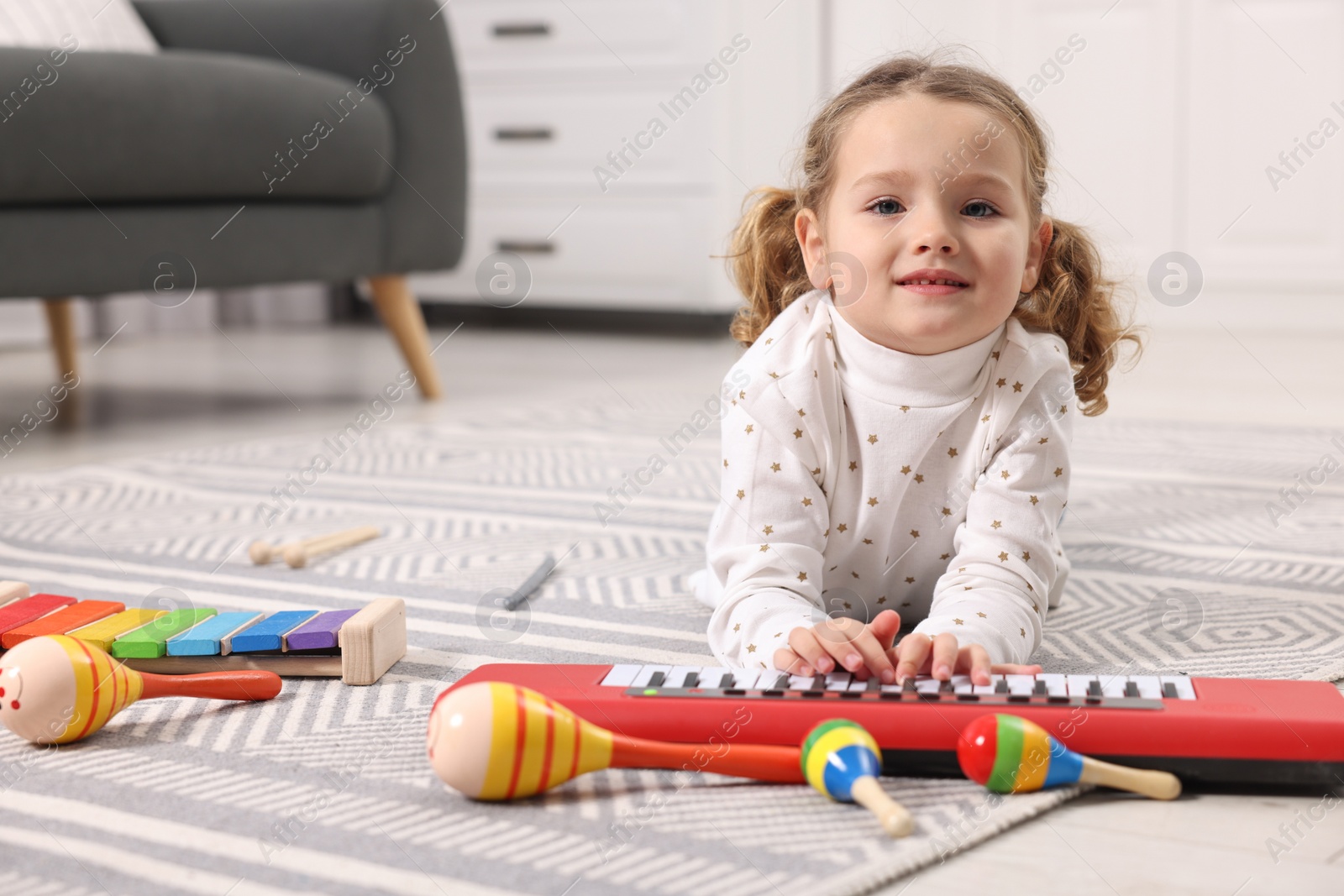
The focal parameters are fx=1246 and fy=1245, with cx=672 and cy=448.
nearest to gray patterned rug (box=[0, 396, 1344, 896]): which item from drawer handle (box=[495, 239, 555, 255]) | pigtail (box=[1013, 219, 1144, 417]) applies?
pigtail (box=[1013, 219, 1144, 417])

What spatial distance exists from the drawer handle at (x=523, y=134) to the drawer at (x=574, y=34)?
125mm

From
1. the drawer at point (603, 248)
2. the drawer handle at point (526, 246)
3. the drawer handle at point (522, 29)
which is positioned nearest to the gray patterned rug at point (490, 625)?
the drawer at point (603, 248)

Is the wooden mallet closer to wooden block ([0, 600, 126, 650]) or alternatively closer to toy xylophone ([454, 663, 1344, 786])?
wooden block ([0, 600, 126, 650])

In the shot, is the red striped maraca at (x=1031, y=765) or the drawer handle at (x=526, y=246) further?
the drawer handle at (x=526, y=246)

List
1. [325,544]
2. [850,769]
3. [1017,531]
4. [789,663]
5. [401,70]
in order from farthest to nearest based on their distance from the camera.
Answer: [401,70]
[325,544]
[1017,531]
[789,663]
[850,769]

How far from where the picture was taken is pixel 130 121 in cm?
144

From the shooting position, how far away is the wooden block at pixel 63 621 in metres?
0.70

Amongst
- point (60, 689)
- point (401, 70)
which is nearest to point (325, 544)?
point (60, 689)

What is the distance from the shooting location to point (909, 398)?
77 cm

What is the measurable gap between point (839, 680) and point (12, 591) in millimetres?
541

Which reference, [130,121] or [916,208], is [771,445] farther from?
[130,121]

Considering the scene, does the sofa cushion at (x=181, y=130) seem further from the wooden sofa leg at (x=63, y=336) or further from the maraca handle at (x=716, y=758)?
the maraca handle at (x=716, y=758)

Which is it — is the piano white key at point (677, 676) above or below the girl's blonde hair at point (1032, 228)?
below

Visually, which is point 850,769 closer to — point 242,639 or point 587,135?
point 242,639
